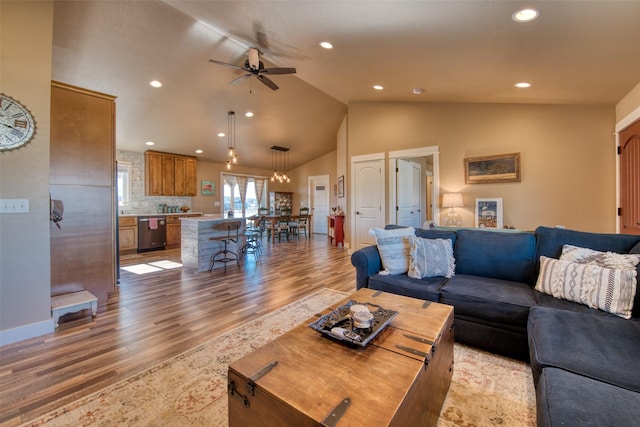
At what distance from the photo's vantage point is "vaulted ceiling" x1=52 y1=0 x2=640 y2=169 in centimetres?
226

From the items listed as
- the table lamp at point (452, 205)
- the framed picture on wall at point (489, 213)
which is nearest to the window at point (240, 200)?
the table lamp at point (452, 205)

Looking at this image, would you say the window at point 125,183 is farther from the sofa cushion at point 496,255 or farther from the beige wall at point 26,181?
the sofa cushion at point 496,255

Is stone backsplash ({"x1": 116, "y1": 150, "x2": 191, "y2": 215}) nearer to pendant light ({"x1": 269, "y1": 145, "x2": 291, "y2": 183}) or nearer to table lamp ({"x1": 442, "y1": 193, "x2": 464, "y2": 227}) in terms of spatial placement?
pendant light ({"x1": 269, "y1": 145, "x2": 291, "y2": 183})

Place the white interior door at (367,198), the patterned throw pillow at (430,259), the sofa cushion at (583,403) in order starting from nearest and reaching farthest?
the sofa cushion at (583,403)
the patterned throw pillow at (430,259)
the white interior door at (367,198)

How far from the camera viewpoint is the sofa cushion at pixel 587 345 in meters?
1.15

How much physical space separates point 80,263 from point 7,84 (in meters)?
1.80

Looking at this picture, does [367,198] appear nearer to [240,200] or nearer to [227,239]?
[227,239]

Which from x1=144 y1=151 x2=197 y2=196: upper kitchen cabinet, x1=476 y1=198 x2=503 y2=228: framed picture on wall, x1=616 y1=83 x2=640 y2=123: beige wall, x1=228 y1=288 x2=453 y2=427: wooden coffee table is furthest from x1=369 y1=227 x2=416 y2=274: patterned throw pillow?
x1=144 y1=151 x2=197 y2=196: upper kitchen cabinet

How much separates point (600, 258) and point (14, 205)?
458 cm

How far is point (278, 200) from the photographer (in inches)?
410

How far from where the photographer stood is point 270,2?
107 inches

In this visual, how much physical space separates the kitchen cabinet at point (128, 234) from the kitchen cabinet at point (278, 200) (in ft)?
15.7

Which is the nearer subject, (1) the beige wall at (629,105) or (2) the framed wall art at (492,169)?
(1) the beige wall at (629,105)

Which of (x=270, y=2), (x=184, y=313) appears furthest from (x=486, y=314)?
(x=270, y=2)
